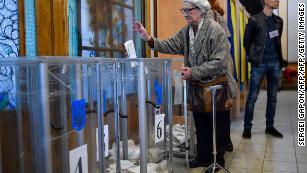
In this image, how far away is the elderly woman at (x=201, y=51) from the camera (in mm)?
2439

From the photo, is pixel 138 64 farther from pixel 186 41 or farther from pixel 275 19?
pixel 275 19

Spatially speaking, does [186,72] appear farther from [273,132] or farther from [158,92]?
[273,132]

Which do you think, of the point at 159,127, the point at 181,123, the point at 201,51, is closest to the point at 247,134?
the point at 181,123

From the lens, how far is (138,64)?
1802 millimetres

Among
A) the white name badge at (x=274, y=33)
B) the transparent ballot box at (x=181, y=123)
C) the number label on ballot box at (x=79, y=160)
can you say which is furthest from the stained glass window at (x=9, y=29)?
the white name badge at (x=274, y=33)

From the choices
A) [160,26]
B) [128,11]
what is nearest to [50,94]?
[128,11]

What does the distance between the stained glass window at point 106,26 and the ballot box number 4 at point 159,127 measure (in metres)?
0.71

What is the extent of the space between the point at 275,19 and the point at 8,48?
2.94 m

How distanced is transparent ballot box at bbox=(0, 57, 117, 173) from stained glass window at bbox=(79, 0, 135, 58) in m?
0.91

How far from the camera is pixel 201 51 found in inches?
98.8

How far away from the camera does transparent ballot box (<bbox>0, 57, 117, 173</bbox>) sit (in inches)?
43.6

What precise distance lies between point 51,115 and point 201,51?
156 centimetres

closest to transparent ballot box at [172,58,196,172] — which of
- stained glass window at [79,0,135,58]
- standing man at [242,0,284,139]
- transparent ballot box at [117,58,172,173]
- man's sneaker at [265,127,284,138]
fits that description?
transparent ballot box at [117,58,172,173]

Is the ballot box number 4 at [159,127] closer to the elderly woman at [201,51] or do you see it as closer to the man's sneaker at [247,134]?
the elderly woman at [201,51]
